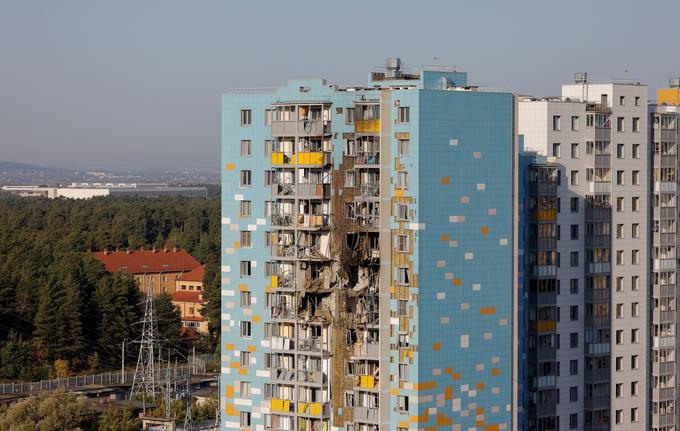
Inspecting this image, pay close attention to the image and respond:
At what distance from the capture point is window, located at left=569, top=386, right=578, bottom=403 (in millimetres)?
61125

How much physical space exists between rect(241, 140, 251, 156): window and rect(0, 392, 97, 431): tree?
99.6 feet

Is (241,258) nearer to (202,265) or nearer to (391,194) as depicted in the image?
(391,194)

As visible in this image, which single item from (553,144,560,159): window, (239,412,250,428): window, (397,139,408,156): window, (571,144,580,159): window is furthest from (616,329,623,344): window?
(239,412,250,428): window

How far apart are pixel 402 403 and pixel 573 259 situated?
1443cm

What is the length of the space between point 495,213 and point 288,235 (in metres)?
7.38

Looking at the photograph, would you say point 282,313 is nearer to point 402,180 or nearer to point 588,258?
point 402,180

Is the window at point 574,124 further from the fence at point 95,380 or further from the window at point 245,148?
the fence at point 95,380

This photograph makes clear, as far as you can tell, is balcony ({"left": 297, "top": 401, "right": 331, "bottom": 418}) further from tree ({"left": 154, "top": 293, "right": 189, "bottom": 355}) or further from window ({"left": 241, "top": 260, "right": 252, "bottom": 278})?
tree ({"left": 154, "top": 293, "right": 189, "bottom": 355})

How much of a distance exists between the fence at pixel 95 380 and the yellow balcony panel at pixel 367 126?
50.6 meters

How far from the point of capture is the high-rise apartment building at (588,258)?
5994cm

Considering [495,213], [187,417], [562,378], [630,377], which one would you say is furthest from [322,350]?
[187,417]

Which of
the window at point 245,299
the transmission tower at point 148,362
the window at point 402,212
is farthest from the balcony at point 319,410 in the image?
the transmission tower at point 148,362

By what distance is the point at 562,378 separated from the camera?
6088cm

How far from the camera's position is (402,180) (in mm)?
50406
